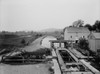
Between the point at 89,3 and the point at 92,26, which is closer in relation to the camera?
the point at 89,3

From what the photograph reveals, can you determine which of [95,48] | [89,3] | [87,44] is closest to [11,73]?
[89,3]

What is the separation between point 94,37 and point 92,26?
43.8ft

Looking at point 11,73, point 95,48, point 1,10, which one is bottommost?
point 11,73

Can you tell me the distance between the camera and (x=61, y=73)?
173 inches

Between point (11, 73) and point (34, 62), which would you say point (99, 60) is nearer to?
point (34, 62)

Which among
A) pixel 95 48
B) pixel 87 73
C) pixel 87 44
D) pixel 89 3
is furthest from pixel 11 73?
pixel 87 44

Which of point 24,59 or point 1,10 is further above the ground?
point 1,10

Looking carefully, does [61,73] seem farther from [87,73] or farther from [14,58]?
[14,58]

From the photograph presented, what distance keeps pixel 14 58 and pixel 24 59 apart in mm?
771

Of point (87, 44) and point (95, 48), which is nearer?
point (95, 48)

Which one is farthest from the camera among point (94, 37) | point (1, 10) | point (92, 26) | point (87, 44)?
point (92, 26)

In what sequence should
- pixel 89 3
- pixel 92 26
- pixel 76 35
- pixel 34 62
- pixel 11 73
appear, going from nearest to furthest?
pixel 89 3
pixel 11 73
pixel 34 62
pixel 76 35
pixel 92 26

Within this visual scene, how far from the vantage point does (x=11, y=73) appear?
4.92 m

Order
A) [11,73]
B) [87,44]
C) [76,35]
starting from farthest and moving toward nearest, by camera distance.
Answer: [76,35] < [87,44] < [11,73]
